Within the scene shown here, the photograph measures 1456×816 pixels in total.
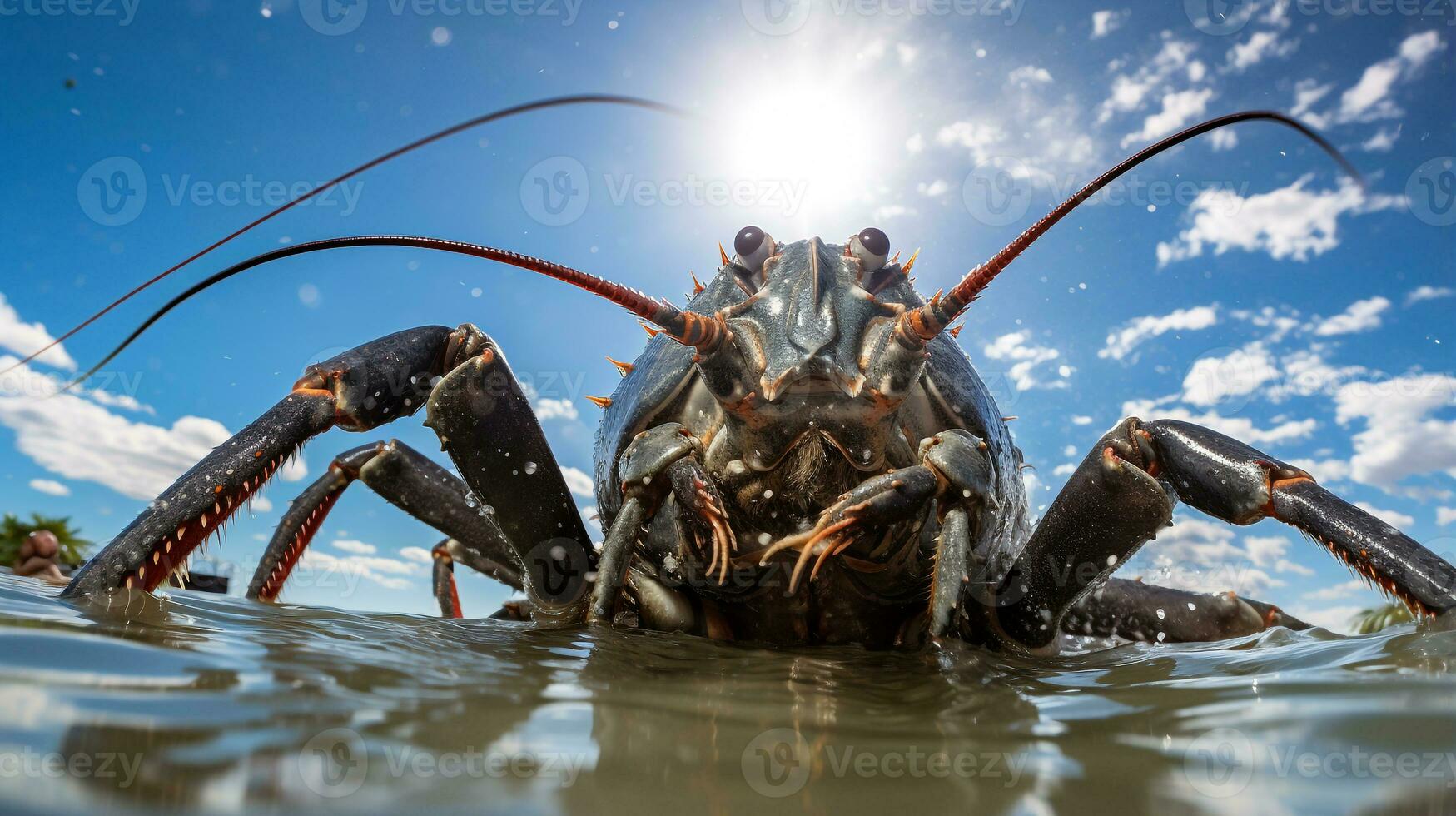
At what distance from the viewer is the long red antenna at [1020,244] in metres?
2.62

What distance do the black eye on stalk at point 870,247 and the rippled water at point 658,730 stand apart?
1989mm

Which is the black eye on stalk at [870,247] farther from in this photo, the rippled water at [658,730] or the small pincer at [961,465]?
the rippled water at [658,730]

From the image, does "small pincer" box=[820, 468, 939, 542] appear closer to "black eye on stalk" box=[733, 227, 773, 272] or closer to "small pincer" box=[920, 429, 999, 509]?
"small pincer" box=[920, 429, 999, 509]

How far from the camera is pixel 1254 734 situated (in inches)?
67.1

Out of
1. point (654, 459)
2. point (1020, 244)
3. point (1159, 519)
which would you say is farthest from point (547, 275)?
point (1159, 519)

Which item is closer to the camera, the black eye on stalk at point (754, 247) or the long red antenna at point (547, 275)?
the long red antenna at point (547, 275)

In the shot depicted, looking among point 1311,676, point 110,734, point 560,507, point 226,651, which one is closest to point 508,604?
point 560,507

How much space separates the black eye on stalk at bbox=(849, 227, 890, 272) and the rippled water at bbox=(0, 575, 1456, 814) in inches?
78.3

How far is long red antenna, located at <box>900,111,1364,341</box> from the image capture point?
2.62 metres

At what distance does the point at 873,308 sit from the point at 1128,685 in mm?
1809

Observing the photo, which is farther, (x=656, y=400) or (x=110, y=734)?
(x=656, y=400)

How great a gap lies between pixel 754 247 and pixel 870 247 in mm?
589

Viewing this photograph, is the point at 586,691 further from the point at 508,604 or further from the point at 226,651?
the point at 508,604

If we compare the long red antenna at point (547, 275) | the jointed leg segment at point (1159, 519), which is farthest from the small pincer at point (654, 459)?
the jointed leg segment at point (1159, 519)
